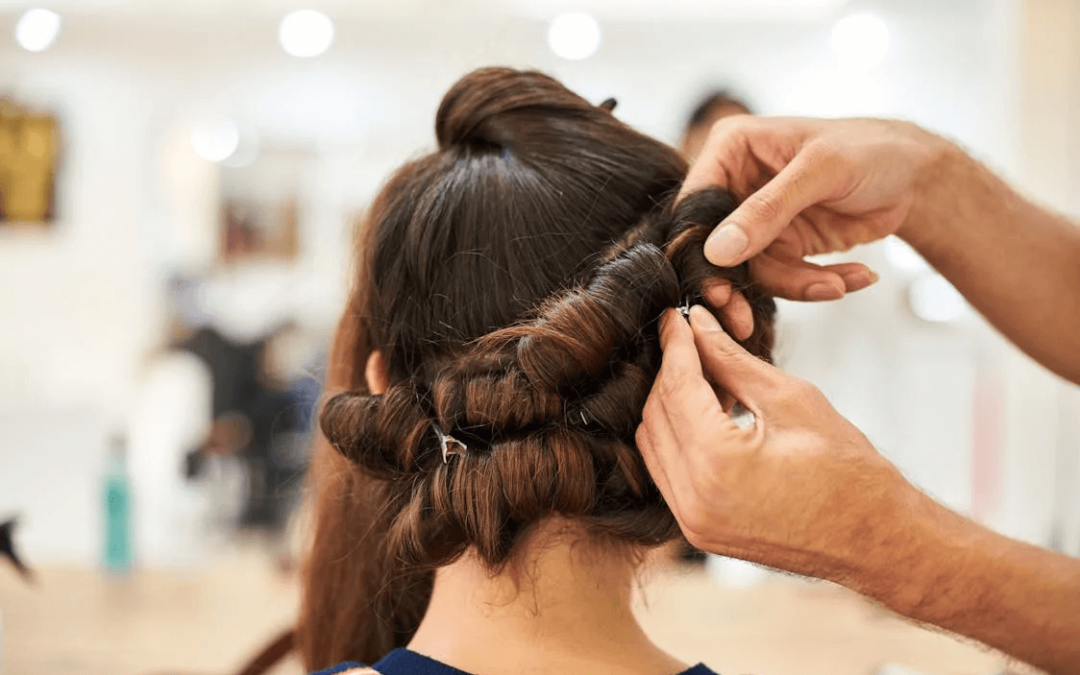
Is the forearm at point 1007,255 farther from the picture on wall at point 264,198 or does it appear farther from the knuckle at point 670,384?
the picture on wall at point 264,198

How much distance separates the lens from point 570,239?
2.94 ft

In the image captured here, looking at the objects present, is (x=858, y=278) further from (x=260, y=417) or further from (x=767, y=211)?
(x=260, y=417)

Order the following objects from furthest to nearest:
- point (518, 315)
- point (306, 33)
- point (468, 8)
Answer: point (306, 33) → point (468, 8) → point (518, 315)

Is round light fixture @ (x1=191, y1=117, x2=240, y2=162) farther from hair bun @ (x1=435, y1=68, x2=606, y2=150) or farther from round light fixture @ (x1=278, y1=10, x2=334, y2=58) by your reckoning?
hair bun @ (x1=435, y1=68, x2=606, y2=150)

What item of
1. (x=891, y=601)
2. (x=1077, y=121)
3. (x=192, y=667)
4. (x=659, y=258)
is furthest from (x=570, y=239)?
(x=1077, y=121)

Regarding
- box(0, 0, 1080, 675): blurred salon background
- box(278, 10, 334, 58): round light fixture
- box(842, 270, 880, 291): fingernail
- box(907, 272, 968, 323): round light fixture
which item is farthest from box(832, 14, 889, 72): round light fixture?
box(842, 270, 880, 291): fingernail

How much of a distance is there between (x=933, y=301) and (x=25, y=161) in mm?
3594

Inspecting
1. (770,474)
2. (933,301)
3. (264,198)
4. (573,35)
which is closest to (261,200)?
(264,198)

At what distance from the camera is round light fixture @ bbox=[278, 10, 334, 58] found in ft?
11.6

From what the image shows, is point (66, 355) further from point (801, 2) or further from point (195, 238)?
point (801, 2)

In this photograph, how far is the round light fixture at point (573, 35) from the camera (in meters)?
3.43

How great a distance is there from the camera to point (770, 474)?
76 cm

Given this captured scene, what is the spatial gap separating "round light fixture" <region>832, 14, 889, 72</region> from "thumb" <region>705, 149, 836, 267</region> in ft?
8.85

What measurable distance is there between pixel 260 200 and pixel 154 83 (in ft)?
2.08
